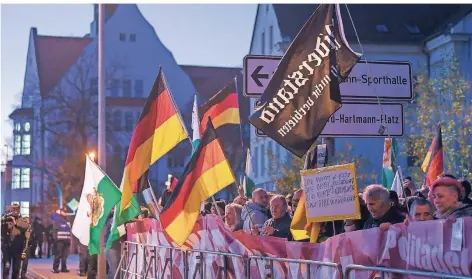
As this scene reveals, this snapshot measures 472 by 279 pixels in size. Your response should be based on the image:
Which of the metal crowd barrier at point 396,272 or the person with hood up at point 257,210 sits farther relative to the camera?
the person with hood up at point 257,210

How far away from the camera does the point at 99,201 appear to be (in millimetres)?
14297

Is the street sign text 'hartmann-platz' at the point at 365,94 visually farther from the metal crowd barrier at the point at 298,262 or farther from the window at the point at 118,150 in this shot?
the window at the point at 118,150

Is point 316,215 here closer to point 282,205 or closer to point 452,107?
point 282,205

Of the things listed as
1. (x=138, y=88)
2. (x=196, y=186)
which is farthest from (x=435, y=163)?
(x=138, y=88)

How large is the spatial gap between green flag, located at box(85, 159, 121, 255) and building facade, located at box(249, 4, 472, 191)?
32.1 metres

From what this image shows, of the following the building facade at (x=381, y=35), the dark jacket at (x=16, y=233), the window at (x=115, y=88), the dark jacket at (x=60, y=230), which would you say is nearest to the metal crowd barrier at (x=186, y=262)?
the dark jacket at (x=16, y=233)

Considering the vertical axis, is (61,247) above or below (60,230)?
below

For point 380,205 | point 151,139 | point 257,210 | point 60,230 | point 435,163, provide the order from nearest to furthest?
1. point 380,205
2. point 257,210
3. point 151,139
4. point 435,163
5. point 60,230

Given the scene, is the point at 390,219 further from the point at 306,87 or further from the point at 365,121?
the point at 365,121

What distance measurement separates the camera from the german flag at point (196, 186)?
32.9 ft

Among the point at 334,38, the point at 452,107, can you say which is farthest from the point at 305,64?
the point at 452,107

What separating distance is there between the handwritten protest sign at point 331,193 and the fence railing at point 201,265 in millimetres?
521

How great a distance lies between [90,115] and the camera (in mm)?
62719

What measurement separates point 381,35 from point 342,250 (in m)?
45.4
